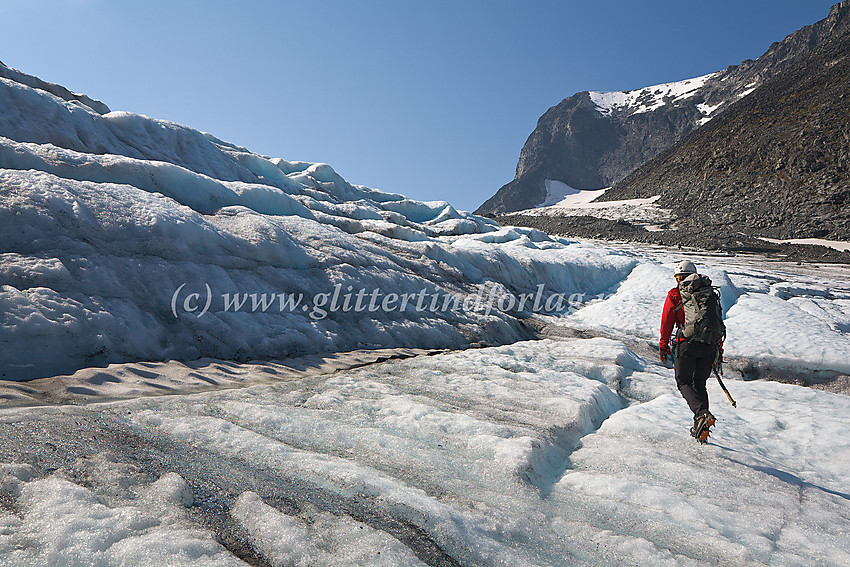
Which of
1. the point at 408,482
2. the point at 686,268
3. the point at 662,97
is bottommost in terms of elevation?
the point at 408,482

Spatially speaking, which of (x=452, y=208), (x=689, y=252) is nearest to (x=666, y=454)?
(x=452, y=208)

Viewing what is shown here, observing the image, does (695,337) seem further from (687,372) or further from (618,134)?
(618,134)

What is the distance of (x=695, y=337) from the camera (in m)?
5.45

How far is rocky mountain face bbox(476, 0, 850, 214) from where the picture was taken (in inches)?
6324

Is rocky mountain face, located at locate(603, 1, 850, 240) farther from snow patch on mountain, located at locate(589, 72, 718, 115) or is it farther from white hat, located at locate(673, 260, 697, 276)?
snow patch on mountain, located at locate(589, 72, 718, 115)

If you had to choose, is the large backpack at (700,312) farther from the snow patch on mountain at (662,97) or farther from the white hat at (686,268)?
the snow patch on mountain at (662,97)

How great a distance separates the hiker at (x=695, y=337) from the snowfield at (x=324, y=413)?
589 mm

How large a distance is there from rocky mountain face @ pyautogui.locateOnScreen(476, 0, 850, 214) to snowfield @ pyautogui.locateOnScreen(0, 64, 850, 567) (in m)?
173

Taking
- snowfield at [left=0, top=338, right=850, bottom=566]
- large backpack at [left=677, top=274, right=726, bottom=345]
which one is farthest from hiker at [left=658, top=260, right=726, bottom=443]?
snowfield at [left=0, top=338, right=850, bottom=566]

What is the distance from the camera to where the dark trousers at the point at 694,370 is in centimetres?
550

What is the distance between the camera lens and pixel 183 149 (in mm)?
20484

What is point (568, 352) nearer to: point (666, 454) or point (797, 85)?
point (666, 454)

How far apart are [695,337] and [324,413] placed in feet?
15.3

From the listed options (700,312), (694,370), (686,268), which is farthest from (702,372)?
(686,268)
